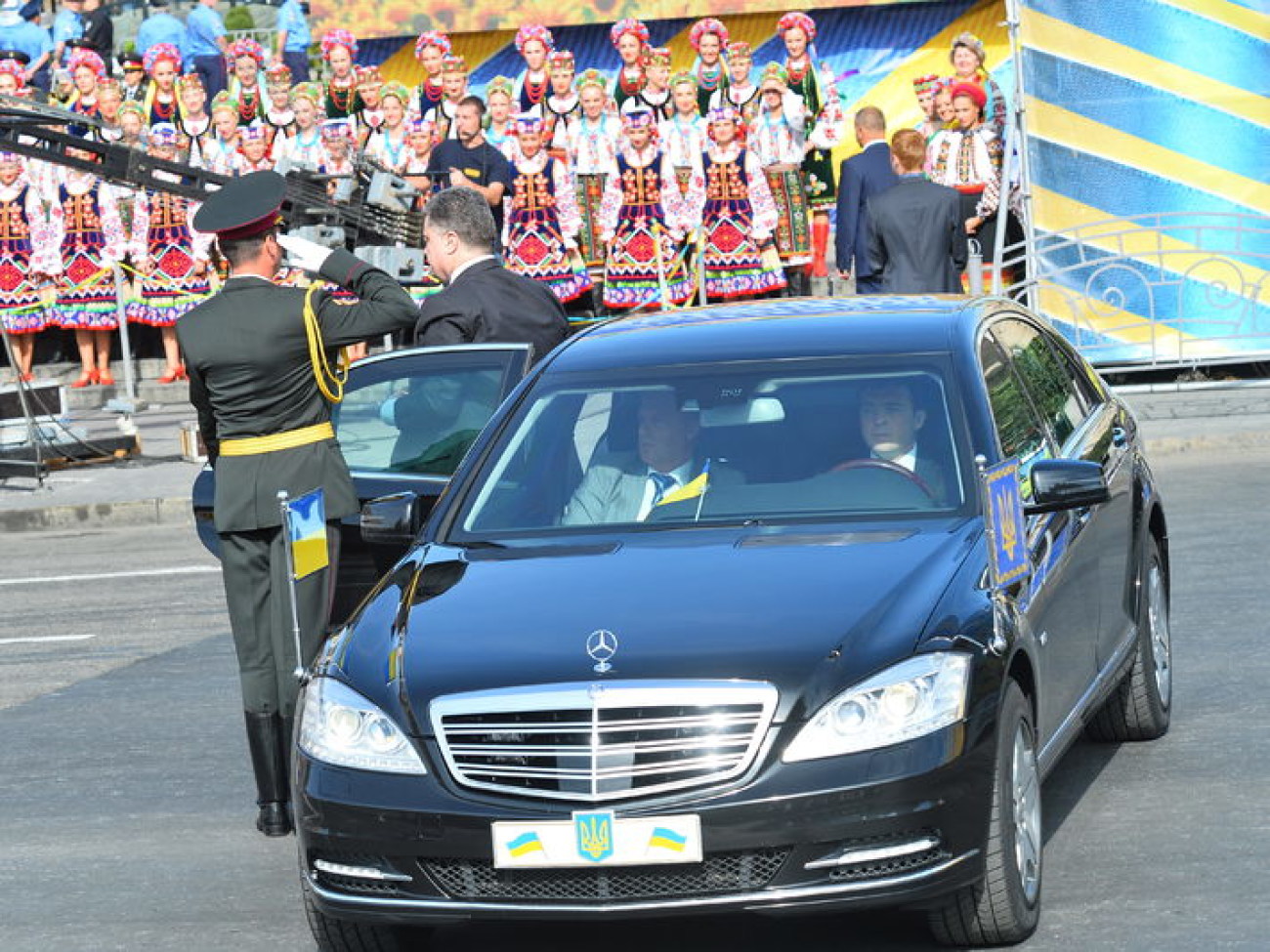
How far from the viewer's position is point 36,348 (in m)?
24.6

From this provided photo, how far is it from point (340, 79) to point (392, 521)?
54.1 ft

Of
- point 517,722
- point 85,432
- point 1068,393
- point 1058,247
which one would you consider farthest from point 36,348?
point 517,722

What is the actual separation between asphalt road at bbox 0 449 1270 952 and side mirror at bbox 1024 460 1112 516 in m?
1.01

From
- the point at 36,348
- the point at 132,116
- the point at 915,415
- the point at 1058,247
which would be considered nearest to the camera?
the point at 915,415

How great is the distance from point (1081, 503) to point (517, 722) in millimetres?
1841

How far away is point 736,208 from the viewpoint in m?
21.8

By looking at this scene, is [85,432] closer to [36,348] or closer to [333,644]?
[36,348]

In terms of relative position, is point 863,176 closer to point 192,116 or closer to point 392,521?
point 192,116

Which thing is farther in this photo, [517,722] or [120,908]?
Result: [120,908]

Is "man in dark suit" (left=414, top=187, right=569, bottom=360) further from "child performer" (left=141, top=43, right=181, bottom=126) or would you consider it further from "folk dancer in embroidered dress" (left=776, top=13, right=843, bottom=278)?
"child performer" (left=141, top=43, right=181, bottom=126)

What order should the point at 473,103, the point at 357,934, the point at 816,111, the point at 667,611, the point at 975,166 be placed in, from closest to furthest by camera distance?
1. the point at 667,611
2. the point at 357,934
3. the point at 975,166
4. the point at 473,103
5. the point at 816,111

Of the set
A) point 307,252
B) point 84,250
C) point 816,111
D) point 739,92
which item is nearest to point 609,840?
point 307,252

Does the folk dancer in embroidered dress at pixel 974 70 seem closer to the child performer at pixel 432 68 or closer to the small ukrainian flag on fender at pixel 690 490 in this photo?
the child performer at pixel 432 68

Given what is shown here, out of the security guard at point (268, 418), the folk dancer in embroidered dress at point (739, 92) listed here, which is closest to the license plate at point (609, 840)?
the security guard at point (268, 418)
